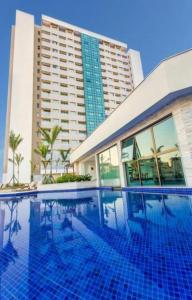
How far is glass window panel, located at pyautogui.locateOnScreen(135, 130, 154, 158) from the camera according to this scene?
364 inches

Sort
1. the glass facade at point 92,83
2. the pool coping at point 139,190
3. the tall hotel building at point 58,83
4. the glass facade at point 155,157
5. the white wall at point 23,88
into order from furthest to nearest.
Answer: the glass facade at point 92,83
the tall hotel building at point 58,83
the white wall at point 23,88
the glass facade at point 155,157
the pool coping at point 139,190

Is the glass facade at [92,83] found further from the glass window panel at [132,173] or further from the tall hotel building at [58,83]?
the glass window panel at [132,173]

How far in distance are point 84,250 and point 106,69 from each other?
4727 cm

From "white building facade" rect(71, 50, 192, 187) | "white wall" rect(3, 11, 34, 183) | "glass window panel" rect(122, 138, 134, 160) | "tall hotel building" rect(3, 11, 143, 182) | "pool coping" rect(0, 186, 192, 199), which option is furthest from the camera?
"tall hotel building" rect(3, 11, 143, 182)

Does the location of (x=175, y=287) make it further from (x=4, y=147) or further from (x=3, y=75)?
(x=3, y=75)

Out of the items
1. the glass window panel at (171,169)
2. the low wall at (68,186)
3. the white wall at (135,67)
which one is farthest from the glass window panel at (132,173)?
the white wall at (135,67)

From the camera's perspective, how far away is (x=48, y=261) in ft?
8.45

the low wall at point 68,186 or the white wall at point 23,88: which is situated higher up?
the white wall at point 23,88

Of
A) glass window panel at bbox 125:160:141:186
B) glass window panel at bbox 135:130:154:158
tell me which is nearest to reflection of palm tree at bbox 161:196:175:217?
glass window panel at bbox 135:130:154:158

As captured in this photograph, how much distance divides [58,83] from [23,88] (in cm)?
788

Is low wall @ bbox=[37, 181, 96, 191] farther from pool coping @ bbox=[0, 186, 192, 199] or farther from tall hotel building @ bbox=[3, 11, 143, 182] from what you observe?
tall hotel building @ bbox=[3, 11, 143, 182]

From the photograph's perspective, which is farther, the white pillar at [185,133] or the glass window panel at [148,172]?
the glass window panel at [148,172]

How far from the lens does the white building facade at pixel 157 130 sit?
21.7 ft

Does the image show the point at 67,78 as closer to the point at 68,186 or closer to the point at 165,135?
the point at 68,186
